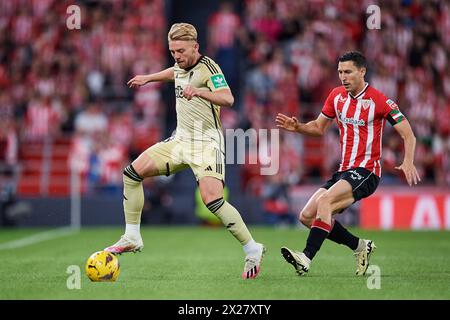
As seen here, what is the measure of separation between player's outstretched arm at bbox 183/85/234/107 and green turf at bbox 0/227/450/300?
5.26 ft

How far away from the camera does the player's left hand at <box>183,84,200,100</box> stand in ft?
27.1

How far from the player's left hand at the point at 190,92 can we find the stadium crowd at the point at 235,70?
37.2ft

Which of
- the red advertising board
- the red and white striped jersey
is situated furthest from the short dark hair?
the red advertising board

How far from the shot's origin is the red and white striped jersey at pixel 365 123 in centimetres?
908

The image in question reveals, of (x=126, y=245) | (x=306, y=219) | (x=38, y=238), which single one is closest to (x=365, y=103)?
(x=306, y=219)

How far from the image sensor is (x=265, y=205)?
64.6 feet

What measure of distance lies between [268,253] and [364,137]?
3.49m

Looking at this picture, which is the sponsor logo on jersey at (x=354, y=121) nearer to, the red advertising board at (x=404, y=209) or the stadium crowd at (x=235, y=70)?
the red advertising board at (x=404, y=209)

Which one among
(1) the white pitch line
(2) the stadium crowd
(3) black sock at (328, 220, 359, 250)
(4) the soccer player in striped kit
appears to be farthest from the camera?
(2) the stadium crowd

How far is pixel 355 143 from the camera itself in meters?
9.16

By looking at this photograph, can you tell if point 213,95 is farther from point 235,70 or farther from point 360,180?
Answer: point 235,70

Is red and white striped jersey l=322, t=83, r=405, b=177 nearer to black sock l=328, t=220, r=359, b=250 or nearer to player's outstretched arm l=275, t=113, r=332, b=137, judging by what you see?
player's outstretched arm l=275, t=113, r=332, b=137
